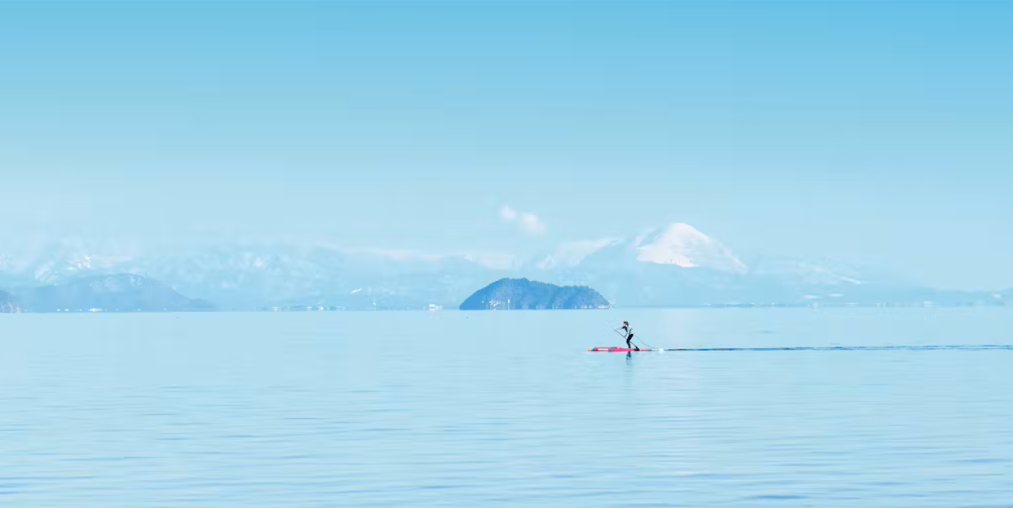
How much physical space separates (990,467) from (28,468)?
2836 centimetres

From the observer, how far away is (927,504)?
32.7 m

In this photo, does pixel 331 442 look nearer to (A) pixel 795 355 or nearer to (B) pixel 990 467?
(B) pixel 990 467

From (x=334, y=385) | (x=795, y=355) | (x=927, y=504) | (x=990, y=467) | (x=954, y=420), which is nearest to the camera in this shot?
(x=927, y=504)

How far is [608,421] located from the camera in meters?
54.3

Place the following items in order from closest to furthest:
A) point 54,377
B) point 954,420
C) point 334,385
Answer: point 954,420 < point 334,385 < point 54,377

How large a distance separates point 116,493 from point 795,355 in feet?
289

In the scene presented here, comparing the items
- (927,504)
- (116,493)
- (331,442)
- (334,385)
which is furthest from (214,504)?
(334,385)

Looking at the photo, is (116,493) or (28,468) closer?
(116,493)

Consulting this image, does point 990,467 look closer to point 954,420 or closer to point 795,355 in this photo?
point 954,420

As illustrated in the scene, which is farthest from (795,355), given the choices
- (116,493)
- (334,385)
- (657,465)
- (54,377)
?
(116,493)

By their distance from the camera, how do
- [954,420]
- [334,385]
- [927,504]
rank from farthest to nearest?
[334,385] < [954,420] < [927,504]

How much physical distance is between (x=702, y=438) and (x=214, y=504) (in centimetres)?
1966

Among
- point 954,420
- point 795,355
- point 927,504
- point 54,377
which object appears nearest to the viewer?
point 927,504

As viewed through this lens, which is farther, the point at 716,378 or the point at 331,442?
the point at 716,378
